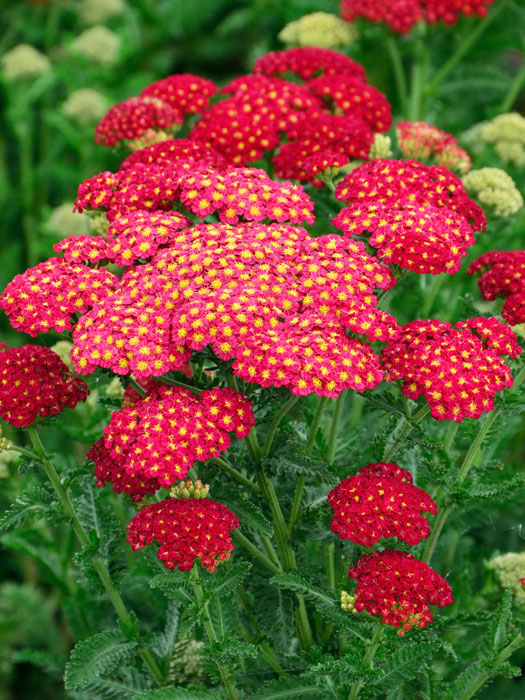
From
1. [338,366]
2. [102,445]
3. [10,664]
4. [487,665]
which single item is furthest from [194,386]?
[10,664]

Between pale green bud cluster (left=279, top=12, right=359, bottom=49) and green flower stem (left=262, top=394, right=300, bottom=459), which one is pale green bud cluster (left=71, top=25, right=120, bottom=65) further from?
green flower stem (left=262, top=394, right=300, bottom=459)

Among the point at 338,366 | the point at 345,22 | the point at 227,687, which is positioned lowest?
the point at 227,687

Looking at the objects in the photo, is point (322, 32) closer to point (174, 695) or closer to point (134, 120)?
point (134, 120)

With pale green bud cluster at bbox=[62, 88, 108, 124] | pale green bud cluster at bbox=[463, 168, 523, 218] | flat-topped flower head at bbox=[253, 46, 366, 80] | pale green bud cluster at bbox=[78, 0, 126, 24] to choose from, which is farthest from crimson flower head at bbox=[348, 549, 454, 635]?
pale green bud cluster at bbox=[78, 0, 126, 24]

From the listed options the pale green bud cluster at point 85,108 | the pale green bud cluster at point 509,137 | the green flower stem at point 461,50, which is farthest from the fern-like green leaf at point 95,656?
the pale green bud cluster at point 85,108

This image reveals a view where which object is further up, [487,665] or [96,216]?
[96,216]

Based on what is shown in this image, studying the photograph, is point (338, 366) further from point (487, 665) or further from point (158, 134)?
point (158, 134)

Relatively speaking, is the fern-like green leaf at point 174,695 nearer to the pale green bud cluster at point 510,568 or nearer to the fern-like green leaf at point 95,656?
the fern-like green leaf at point 95,656
